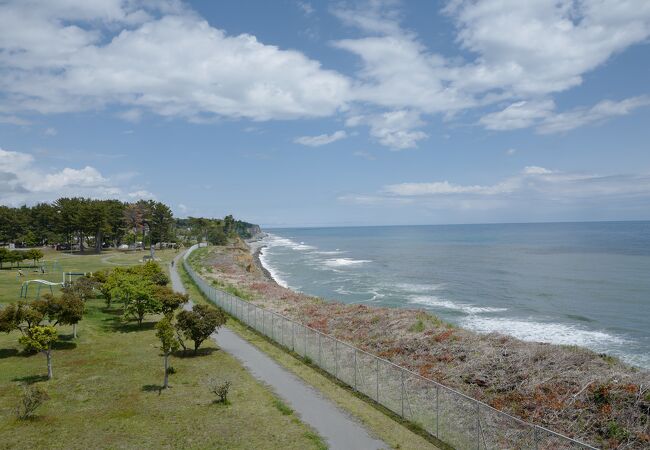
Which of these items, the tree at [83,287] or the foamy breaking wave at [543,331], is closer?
the tree at [83,287]

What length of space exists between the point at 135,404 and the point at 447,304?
4634cm

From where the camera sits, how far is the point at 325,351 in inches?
1071

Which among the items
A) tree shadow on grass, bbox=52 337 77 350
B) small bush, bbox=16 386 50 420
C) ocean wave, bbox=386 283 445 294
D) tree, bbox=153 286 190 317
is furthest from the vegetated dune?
ocean wave, bbox=386 283 445 294

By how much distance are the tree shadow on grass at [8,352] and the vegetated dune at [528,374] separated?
2003cm

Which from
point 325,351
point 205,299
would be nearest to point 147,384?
point 325,351

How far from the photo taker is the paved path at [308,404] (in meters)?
17.4

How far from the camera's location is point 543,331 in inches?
1828

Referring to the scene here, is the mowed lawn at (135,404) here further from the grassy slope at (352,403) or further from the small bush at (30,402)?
the grassy slope at (352,403)

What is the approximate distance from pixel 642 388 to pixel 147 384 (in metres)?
21.9

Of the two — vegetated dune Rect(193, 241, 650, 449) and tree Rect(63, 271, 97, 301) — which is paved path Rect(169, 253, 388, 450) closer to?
vegetated dune Rect(193, 241, 650, 449)

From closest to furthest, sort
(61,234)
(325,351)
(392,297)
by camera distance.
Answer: (325,351), (392,297), (61,234)

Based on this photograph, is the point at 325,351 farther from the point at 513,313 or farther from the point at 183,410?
the point at 513,313

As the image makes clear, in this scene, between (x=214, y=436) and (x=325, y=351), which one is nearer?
(x=214, y=436)

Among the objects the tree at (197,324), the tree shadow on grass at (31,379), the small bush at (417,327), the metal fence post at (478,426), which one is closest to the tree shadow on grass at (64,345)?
the tree shadow on grass at (31,379)
